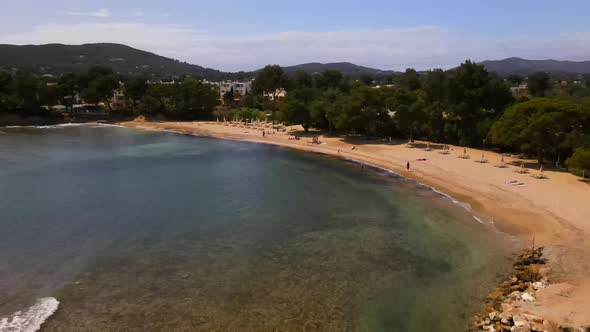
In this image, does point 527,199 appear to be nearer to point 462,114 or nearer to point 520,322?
point 520,322

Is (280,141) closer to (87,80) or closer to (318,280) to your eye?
(318,280)

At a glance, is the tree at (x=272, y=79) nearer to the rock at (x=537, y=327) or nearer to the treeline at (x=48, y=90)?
the treeline at (x=48, y=90)

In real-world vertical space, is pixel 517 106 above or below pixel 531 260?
above

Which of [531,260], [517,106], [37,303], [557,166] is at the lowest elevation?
[37,303]

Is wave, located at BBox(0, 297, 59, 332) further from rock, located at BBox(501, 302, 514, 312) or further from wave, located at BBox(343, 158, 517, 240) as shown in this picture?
wave, located at BBox(343, 158, 517, 240)

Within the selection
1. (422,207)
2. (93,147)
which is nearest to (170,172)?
(93,147)

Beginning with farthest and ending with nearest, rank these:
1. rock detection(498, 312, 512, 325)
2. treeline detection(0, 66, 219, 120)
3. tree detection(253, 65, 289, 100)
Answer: tree detection(253, 65, 289, 100) < treeline detection(0, 66, 219, 120) < rock detection(498, 312, 512, 325)

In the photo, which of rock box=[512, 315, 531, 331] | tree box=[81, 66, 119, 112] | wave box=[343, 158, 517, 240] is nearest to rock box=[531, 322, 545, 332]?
rock box=[512, 315, 531, 331]
